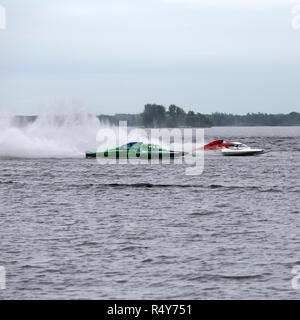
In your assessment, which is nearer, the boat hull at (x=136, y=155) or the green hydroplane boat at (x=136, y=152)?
the green hydroplane boat at (x=136, y=152)

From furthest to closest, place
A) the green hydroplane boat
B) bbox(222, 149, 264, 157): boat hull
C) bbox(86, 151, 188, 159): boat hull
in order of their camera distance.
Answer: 1. bbox(222, 149, 264, 157): boat hull
2. bbox(86, 151, 188, 159): boat hull
3. the green hydroplane boat

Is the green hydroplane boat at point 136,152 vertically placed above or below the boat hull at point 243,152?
above

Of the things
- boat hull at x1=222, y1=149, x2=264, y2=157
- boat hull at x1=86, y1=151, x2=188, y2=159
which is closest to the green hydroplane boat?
boat hull at x1=86, y1=151, x2=188, y2=159

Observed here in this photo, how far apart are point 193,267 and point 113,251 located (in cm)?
279

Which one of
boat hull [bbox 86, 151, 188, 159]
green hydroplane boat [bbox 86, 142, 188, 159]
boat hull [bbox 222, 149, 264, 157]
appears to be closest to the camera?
green hydroplane boat [bbox 86, 142, 188, 159]

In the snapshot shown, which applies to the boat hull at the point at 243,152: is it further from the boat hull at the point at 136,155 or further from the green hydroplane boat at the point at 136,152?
the green hydroplane boat at the point at 136,152

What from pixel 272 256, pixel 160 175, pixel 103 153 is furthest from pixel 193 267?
pixel 103 153

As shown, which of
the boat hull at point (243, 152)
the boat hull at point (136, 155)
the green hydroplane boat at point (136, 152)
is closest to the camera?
the green hydroplane boat at point (136, 152)

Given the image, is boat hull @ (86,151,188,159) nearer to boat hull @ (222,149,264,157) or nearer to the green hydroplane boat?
the green hydroplane boat

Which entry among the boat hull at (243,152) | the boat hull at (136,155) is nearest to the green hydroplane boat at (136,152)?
the boat hull at (136,155)

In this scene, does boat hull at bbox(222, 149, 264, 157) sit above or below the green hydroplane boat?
below

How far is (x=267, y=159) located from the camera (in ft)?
190

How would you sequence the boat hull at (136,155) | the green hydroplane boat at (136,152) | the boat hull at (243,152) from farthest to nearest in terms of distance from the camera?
the boat hull at (243,152), the boat hull at (136,155), the green hydroplane boat at (136,152)
